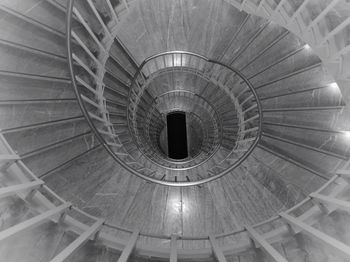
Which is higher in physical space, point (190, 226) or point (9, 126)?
point (9, 126)

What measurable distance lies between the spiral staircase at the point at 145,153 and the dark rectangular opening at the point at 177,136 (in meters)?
4.14

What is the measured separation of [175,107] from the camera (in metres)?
9.60

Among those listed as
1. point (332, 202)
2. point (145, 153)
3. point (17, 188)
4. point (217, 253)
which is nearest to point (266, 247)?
point (217, 253)

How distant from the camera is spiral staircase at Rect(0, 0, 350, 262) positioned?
2449mm

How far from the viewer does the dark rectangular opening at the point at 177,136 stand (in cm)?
1077

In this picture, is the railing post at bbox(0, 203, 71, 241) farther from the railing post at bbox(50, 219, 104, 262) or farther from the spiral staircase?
the railing post at bbox(50, 219, 104, 262)

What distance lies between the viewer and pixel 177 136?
37.3ft

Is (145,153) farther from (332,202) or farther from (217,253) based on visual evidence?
(332,202)

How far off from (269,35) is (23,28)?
450 centimetres

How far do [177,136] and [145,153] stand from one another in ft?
16.3

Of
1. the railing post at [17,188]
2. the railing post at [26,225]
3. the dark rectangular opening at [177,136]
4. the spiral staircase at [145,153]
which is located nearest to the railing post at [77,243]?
the spiral staircase at [145,153]

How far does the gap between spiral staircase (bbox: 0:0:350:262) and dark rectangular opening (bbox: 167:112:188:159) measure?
4145 mm

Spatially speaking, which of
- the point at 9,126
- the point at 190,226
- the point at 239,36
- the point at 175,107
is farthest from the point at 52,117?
the point at 175,107

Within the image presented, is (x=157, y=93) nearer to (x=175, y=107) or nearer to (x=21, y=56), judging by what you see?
(x=175, y=107)
